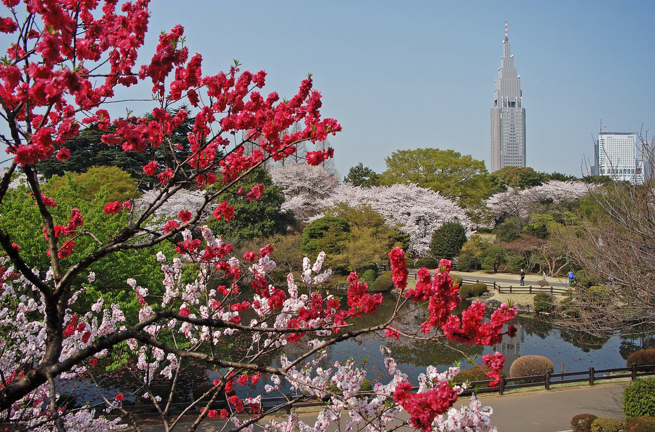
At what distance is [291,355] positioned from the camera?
515 inches

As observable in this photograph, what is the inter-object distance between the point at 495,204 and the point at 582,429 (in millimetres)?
30514

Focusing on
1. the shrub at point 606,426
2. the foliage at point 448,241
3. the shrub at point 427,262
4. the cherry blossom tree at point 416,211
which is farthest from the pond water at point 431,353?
the cherry blossom tree at point 416,211

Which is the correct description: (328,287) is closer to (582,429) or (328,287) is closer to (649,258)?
(582,429)

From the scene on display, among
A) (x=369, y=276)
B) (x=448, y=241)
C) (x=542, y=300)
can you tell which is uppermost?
(x=448, y=241)

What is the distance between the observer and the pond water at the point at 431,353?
1123 centimetres

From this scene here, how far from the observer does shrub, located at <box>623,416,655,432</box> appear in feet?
22.3

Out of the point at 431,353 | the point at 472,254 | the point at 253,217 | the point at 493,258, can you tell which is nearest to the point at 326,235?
the point at 253,217

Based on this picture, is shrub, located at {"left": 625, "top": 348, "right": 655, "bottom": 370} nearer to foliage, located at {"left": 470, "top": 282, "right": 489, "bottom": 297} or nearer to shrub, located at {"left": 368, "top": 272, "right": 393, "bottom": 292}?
foliage, located at {"left": 470, "top": 282, "right": 489, "bottom": 297}

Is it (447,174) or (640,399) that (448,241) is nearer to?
(447,174)

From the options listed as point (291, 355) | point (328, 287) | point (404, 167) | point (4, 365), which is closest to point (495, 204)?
point (404, 167)

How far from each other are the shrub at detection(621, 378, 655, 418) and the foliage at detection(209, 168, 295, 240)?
62.6 feet

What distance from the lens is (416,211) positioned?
28.9 metres

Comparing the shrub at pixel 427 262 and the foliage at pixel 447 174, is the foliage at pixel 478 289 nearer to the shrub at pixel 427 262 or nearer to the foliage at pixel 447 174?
the shrub at pixel 427 262

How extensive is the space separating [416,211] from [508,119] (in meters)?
143
